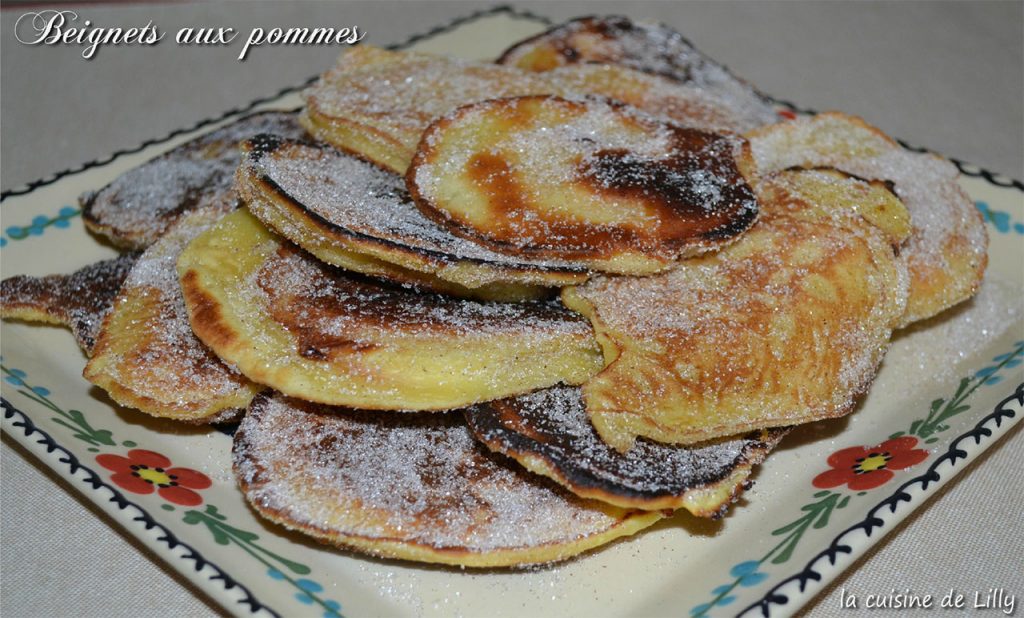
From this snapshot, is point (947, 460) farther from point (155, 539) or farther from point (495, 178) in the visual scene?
point (155, 539)

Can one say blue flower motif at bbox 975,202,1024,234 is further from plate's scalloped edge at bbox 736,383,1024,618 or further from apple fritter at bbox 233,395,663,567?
apple fritter at bbox 233,395,663,567

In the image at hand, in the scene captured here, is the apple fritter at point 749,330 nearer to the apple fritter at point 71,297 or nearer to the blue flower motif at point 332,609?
the blue flower motif at point 332,609

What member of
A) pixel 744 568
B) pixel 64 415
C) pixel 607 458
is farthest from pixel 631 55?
pixel 64 415

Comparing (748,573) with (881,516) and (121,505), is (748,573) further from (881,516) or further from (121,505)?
(121,505)

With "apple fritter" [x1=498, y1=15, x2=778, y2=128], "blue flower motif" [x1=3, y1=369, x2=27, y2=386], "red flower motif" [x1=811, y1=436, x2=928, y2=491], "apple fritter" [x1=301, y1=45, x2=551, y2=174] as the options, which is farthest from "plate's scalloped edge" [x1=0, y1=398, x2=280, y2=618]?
"apple fritter" [x1=498, y1=15, x2=778, y2=128]

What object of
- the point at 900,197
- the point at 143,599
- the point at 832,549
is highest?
the point at 900,197

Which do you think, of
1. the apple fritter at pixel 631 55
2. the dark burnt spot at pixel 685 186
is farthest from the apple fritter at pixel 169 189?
the dark burnt spot at pixel 685 186

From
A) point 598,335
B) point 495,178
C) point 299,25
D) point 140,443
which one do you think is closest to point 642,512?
point 598,335
